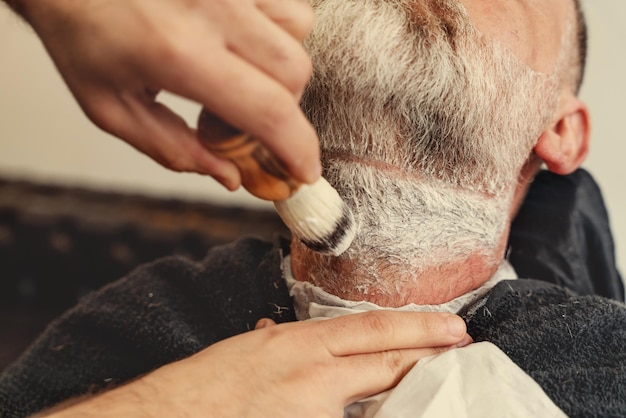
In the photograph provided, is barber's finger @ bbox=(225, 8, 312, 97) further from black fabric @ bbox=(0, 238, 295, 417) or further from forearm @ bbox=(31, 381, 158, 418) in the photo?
black fabric @ bbox=(0, 238, 295, 417)

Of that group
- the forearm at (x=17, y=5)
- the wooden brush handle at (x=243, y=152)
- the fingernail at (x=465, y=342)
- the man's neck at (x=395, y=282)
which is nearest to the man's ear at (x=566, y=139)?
the man's neck at (x=395, y=282)

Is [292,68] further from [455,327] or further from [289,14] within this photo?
[455,327]

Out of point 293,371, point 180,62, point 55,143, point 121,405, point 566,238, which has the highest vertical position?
point 180,62

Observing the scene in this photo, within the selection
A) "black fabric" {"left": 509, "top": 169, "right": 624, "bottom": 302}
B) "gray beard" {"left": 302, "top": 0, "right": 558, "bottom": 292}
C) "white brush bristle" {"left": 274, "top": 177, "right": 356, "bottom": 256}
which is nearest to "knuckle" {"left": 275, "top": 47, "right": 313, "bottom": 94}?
"white brush bristle" {"left": 274, "top": 177, "right": 356, "bottom": 256}

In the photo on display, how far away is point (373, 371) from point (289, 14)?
1.11ft

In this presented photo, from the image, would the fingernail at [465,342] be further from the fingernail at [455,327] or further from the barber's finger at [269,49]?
the barber's finger at [269,49]

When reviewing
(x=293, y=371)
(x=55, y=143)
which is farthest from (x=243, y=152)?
(x=55, y=143)

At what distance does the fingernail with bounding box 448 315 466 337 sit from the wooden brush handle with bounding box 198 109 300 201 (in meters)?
0.26

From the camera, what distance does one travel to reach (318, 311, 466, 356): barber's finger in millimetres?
599

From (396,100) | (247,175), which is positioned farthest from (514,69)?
(247,175)

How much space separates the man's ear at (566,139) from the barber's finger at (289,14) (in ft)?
1.67

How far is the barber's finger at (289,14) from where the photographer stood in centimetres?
39

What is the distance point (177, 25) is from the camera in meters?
0.36

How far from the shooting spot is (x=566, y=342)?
0.65m
